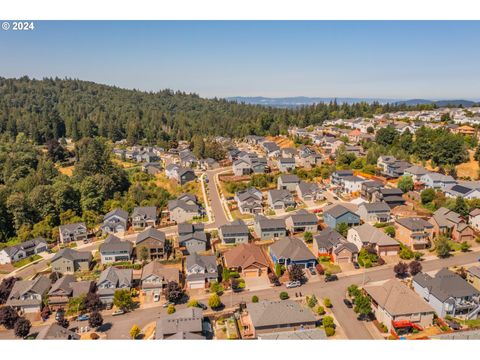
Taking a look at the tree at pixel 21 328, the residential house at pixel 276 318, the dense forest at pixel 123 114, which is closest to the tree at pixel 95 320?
the tree at pixel 21 328

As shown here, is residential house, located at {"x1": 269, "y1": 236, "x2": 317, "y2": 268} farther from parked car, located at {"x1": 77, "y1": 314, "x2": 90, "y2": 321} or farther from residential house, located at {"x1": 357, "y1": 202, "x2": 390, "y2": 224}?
parked car, located at {"x1": 77, "y1": 314, "x2": 90, "y2": 321}

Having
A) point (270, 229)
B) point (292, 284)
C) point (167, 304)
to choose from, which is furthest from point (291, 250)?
point (167, 304)

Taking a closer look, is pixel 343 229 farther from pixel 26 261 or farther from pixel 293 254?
pixel 26 261

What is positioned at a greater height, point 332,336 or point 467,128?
point 467,128

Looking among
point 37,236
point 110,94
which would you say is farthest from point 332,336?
point 110,94

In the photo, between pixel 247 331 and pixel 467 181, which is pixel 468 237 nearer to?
pixel 467 181

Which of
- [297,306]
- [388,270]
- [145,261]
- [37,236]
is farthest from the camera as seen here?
[37,236]
